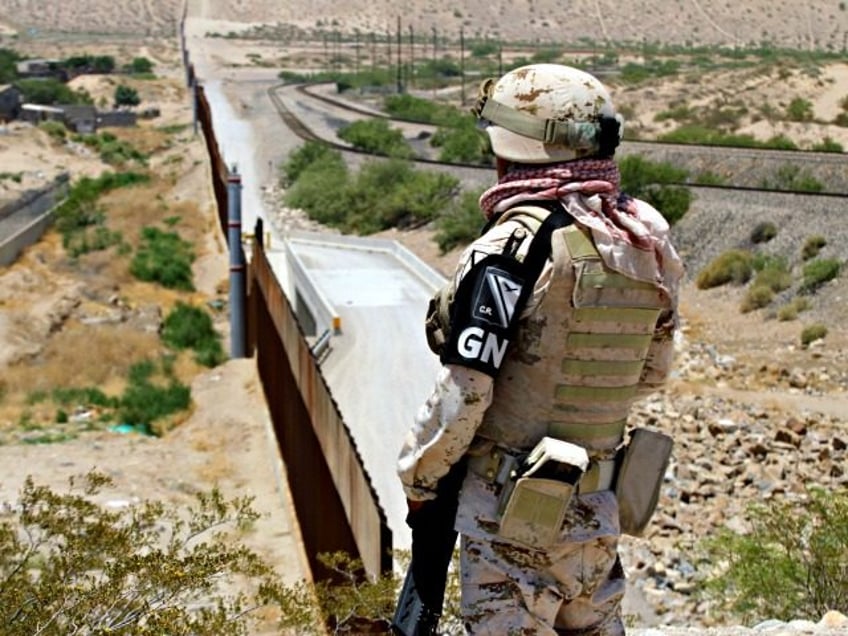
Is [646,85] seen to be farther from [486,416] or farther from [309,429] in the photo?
[486,416]

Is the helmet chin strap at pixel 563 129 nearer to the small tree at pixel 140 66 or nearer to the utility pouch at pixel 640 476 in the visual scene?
the utility pouch at pixel 640 476

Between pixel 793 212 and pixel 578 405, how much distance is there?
2635 cm

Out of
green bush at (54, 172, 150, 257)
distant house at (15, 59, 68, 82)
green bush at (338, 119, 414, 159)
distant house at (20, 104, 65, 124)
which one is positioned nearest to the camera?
green bush at (54, 172, 150, 257)

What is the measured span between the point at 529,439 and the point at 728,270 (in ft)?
80.5

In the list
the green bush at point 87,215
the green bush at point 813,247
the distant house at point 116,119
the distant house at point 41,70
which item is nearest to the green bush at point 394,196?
the green bush at point 87,215

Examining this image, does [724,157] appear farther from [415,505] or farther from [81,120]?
[81,120]

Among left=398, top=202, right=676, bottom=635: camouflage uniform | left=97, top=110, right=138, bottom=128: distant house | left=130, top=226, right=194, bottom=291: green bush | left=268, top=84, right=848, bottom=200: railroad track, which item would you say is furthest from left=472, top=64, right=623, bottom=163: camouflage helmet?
left=97, top=110, right=138, bottom=128: distant house

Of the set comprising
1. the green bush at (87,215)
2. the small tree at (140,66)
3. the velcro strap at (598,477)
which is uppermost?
the velcro strap at (598,477)

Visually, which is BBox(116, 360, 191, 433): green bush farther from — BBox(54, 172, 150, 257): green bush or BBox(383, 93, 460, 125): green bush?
BBox(383, 93, 460, 125): green bush

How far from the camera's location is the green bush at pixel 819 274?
82.8 feet

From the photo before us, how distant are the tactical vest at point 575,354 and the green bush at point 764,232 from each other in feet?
83.7

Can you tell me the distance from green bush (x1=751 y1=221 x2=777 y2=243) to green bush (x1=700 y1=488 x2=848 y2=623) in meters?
18.7

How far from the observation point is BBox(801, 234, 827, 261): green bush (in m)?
26.7

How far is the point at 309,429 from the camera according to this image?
11938mm
